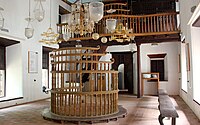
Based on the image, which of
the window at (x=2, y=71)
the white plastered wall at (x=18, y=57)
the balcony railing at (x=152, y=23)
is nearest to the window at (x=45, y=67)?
the white plastered wall at (x=18, y=57)

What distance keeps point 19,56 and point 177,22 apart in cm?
723

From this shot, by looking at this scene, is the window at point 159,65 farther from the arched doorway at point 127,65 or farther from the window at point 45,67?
the window at point 45,67

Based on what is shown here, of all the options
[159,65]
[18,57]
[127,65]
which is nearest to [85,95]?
[18,57]

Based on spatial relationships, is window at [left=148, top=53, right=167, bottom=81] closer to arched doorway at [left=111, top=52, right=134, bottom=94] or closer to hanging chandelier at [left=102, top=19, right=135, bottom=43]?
arched doorway at [left=111, top=52, right=134, bottom=94]

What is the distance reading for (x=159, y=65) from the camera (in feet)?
40.3

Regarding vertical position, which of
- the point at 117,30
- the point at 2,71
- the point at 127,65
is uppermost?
the point at 117,30

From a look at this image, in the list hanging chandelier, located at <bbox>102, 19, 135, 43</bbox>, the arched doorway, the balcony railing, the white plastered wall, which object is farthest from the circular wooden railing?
the arched doorway

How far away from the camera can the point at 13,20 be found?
838 centimetres

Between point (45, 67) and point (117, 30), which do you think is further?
point (45, 67)

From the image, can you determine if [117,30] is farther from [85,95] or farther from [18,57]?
[18,57]

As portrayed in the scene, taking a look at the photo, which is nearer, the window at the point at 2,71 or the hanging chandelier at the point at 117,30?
the hanging chandelier at the point at 117,30

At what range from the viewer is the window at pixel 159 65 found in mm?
12062

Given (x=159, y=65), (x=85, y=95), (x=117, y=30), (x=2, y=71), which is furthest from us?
(x=159, y=65)

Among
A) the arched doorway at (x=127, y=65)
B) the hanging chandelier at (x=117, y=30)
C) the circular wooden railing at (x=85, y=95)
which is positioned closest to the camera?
the circular wooden railing at (x=85, y=95)
